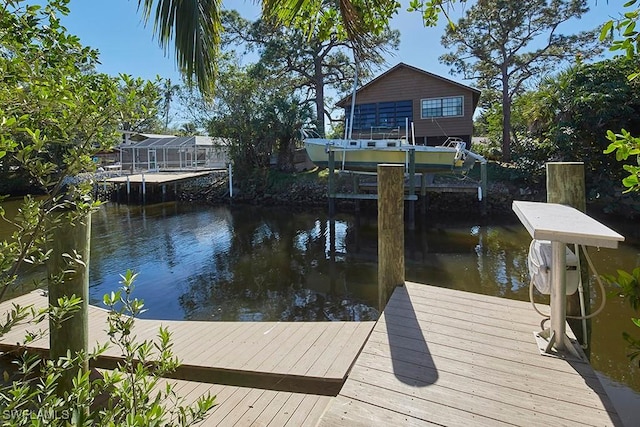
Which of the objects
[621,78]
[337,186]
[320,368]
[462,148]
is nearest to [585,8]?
[621,78]

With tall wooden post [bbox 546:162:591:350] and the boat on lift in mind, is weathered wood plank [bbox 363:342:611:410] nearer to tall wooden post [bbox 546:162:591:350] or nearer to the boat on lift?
tall wooden post [bbox 546:162:591:350]

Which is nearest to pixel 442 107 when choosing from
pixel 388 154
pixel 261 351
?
pixel 388 154

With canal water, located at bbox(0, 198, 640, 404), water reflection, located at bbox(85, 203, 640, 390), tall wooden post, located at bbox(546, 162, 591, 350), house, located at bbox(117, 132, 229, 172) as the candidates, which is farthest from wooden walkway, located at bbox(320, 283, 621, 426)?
house, located at bbox(117, 132, 229, 172)

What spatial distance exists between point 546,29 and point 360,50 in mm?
18116

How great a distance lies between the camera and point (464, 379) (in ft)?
6.49

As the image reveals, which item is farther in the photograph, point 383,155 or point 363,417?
point 383,155

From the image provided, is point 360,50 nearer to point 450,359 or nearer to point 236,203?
point 450,359

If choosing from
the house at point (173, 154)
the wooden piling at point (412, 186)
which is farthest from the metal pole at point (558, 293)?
the house at point (173, 154)

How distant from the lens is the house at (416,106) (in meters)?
17.6

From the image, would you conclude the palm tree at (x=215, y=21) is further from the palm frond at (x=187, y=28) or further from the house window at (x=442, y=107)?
the house window at (x=442, y=107)

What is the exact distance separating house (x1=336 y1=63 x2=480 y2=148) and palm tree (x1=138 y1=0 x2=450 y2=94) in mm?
15775

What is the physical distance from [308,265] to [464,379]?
6659 mm

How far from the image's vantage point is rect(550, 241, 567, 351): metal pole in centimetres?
210

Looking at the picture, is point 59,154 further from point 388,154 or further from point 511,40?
point 511,40
